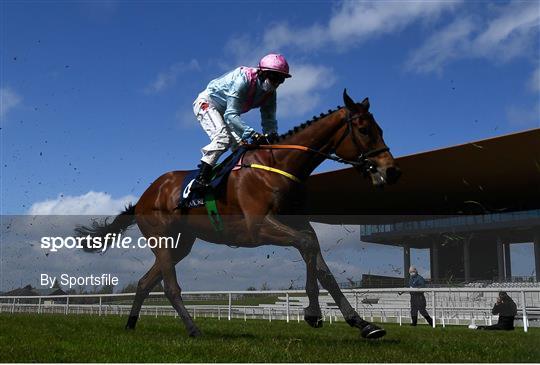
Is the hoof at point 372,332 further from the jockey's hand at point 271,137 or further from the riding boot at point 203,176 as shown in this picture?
the riding boot at point 203,176

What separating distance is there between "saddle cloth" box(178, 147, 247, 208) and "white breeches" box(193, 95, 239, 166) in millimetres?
113

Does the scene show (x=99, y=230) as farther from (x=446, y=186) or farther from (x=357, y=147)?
(x=446, y=186)

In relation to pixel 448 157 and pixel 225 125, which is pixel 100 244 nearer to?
pixel 225 125

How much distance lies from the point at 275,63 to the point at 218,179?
128cm

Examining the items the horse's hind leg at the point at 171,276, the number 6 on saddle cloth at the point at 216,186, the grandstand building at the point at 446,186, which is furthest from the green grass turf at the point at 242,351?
the grandstand building at the point at 446,186

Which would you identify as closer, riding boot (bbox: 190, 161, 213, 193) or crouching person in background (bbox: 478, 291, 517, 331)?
riding boot (bbox: 190, 161, 213, 193)

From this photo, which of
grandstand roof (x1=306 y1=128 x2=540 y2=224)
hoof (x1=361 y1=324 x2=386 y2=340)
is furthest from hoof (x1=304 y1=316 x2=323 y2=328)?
grandstand roof (x1=306 y1=128 x2=540 y2=224)

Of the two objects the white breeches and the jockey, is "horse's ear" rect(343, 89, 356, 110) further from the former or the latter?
the white breeches

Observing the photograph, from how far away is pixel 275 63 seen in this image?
581 centimetres

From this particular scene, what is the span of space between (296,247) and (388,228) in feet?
144

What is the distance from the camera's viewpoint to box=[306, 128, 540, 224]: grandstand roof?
517 inches

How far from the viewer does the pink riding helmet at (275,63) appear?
5812 mm

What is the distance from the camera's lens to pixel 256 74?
19.7 feet

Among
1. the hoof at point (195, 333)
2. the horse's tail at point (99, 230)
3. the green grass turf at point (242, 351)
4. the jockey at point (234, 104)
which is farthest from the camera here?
the horse's tail at point (99, 230)
